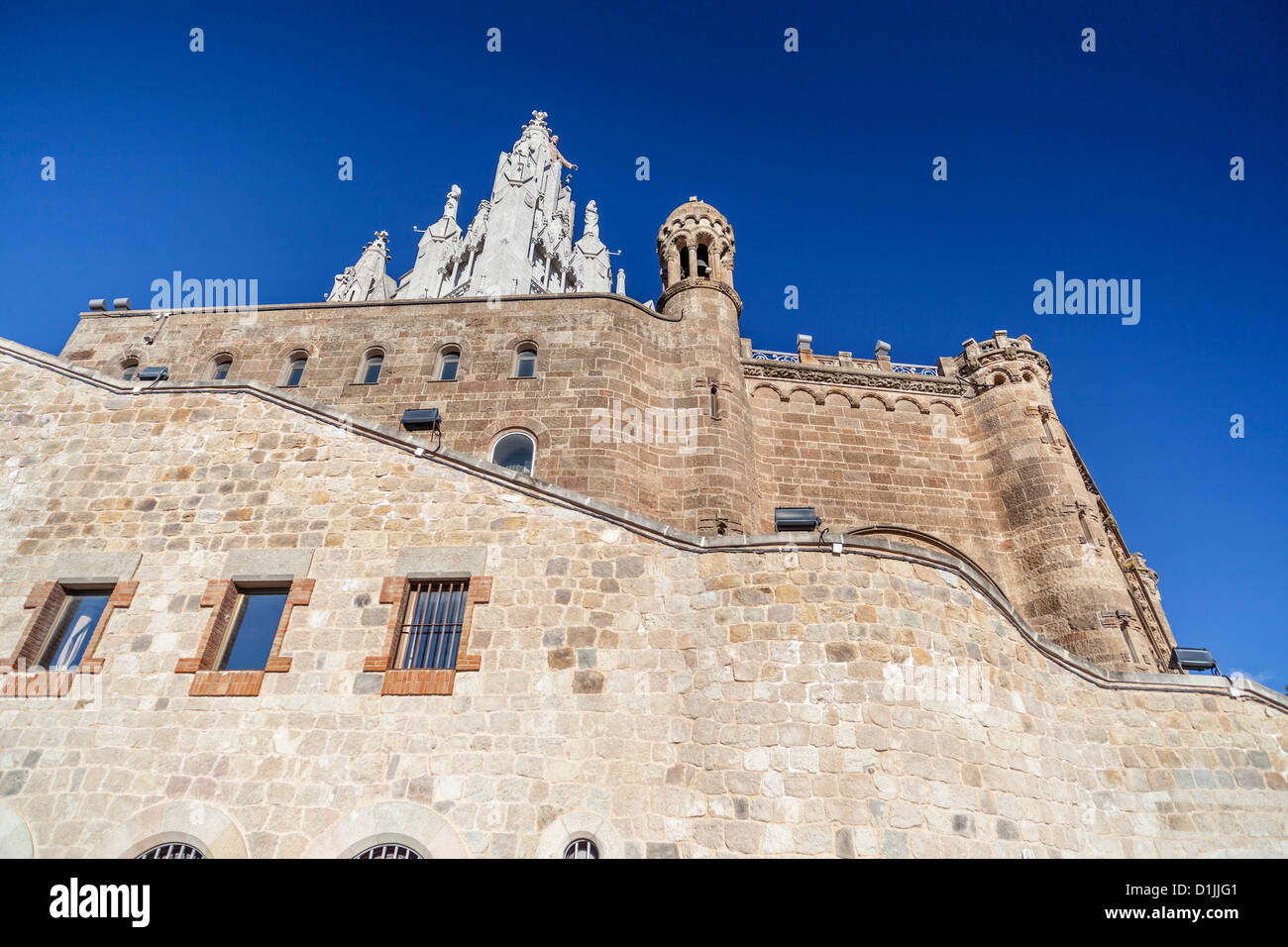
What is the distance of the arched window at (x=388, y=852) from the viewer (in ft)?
24.4

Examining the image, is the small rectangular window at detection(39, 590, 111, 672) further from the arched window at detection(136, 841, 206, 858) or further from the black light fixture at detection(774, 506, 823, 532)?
the black light fixture at detection(774, 506, 823, 532)

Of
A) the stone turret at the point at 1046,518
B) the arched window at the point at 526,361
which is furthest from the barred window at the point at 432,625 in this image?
the stone turret at the point at 1046,518

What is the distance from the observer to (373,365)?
728 inches

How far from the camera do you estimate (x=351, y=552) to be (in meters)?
9.57

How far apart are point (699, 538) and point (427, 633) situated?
3.61 meters

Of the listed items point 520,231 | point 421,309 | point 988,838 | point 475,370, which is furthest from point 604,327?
point 520,231

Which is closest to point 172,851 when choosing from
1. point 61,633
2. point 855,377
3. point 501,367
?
point 61,633

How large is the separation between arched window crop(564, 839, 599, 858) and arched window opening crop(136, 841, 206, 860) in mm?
3861

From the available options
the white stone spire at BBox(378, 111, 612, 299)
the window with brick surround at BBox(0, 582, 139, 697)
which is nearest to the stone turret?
the window with brick surround at BBox(0, 582, 139, 697)

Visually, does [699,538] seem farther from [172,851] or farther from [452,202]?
[452,202]

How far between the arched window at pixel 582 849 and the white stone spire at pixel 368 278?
5203 cm

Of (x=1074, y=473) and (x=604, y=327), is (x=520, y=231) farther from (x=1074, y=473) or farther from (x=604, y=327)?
(x=1074, y=473)

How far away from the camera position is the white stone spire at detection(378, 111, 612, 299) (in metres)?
51.4

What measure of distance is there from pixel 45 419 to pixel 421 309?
9085mm
